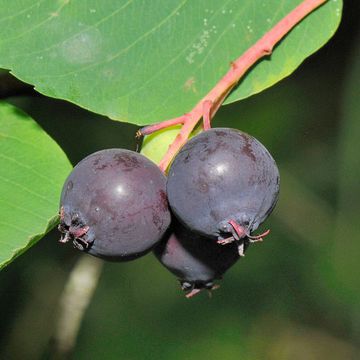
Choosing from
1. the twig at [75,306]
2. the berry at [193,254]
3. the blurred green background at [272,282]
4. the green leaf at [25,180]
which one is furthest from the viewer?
the blurred green background at [272,282]

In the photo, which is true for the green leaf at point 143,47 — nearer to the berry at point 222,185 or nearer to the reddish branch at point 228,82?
the reddish branch at point 228,82

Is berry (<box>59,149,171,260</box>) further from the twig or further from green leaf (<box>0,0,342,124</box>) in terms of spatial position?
the twig

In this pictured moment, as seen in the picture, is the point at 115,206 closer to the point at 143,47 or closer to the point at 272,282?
the point at 143,47

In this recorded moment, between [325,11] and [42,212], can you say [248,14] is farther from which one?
[42,212]

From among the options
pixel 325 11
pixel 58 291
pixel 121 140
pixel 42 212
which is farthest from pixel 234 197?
pixel 58 291

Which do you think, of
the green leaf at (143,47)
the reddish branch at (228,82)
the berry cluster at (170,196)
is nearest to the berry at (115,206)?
the berry cluster at (170,196)

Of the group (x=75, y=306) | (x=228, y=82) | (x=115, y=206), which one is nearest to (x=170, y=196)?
(x=115, y=206)

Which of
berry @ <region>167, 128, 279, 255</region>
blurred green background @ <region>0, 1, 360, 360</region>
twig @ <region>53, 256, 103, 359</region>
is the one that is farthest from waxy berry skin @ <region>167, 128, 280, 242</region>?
blurred green background @ <region>0, 1, 360, 360</region>
